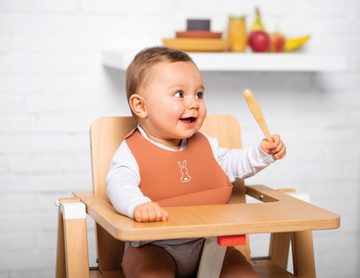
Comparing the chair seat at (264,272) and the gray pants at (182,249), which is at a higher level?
the gray pants at (182,249)

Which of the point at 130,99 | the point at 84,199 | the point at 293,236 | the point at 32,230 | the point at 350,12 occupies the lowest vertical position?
the point at 32,230

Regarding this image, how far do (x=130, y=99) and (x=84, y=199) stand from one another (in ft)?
0.98

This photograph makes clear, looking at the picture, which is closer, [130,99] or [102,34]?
[130,99]

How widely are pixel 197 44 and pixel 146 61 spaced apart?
0.74m

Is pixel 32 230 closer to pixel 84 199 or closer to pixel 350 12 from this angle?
pixel 84 199

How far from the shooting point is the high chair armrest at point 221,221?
1.59 meters

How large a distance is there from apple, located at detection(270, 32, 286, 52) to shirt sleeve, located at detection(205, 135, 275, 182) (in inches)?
32.5

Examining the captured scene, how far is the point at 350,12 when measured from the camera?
322 cm

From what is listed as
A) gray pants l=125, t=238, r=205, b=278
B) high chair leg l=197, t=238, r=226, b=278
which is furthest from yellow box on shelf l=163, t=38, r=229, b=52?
high chair leg l=197, t=238, r=226, b=278

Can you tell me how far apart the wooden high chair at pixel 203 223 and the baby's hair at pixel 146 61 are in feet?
0.61

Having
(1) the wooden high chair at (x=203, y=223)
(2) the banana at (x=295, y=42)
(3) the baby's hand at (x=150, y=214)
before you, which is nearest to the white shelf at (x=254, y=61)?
(2) the banana at (x=295, y=42)

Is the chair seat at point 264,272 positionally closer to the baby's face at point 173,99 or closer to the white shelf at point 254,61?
the baby's face at point 173,99

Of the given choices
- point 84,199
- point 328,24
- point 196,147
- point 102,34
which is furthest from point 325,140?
point 84,199

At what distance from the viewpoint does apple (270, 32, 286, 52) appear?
2967mm
